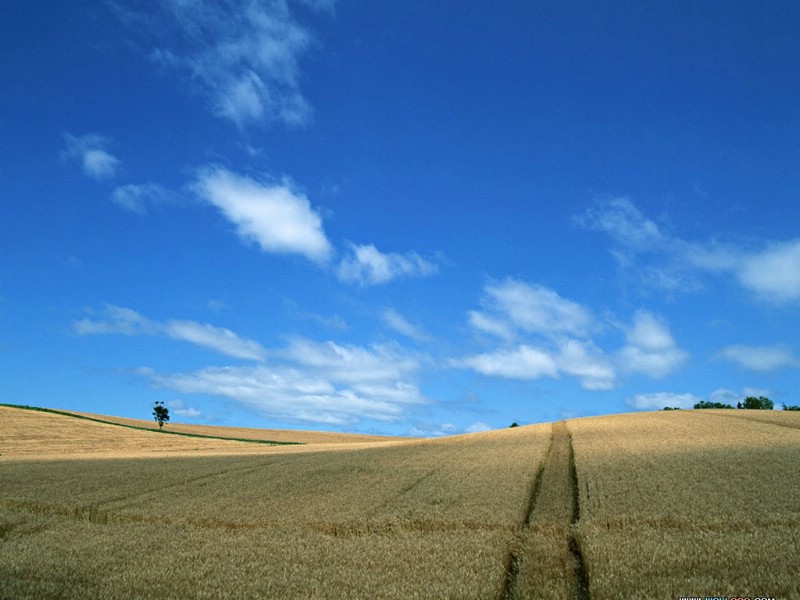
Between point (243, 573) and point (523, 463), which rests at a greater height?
point (523, 463)

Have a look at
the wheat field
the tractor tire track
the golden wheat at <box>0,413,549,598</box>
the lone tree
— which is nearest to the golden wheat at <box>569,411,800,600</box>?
the wheat field

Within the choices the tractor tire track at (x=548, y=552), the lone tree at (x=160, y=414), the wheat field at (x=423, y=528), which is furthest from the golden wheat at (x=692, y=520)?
the lone tree at (x=160, y=414)

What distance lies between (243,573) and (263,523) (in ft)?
16.8

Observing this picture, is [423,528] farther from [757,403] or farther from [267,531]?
[757,403]

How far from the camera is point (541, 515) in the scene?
1731cm

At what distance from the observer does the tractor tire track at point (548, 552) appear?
10934 mm

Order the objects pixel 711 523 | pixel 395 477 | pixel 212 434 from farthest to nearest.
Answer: pixel 212 434 → pixel 395 477 → pixel 711 523

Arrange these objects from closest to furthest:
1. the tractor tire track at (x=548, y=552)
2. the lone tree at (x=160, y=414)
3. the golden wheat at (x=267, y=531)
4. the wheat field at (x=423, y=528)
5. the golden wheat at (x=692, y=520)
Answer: the golden wheat at (x=692, y=520), the tractor tire track at (x=548, y=552), the wheat field at (x=423, y=528), the golden wheat at (x=267, y=531), the lone tree at (x=160, y=414)

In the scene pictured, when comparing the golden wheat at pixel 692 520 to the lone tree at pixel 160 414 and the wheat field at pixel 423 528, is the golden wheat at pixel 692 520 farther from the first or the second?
the lone tree at pixel 160 414

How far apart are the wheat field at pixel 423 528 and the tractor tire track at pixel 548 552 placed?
2.2 inches

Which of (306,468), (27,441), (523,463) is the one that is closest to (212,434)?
(27,441)

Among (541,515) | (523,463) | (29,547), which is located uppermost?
(523,463)

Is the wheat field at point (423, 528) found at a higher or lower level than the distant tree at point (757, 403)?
lower

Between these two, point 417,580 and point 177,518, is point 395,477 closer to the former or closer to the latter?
point 177,518
